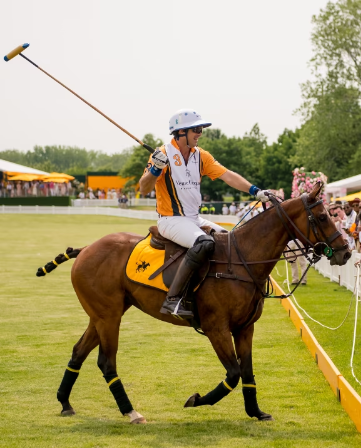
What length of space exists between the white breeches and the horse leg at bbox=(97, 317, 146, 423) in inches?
46.4

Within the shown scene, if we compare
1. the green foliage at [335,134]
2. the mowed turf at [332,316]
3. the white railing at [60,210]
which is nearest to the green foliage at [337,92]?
the green foliage at [335,134]

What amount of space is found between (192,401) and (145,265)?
151 cm

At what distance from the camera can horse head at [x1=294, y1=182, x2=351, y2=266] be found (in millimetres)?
7305

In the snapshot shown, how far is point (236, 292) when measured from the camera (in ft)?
24.3

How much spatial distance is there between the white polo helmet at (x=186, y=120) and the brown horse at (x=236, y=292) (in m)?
1.16

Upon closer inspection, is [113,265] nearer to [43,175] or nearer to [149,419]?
[149,419]

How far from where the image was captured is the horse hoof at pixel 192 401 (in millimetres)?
7730

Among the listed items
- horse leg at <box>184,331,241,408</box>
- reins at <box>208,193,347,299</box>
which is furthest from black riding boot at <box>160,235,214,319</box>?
horse leg at <box>184,331,241,408</box>

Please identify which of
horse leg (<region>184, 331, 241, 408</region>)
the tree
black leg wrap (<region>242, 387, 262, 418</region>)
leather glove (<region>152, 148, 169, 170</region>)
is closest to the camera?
leather glove (<region>152, 148, 169, 170</region>)

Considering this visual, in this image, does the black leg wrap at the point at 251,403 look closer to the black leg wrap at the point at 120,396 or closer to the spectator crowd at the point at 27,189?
the black leg wrap at the point at 120,396

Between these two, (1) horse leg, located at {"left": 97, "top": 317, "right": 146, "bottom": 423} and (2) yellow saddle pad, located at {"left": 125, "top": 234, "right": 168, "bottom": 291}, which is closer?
(1) horse leg, located at {"left": 97, "top": 317, "right": 146, "bottom": 423}

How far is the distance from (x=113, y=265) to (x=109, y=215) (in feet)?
192

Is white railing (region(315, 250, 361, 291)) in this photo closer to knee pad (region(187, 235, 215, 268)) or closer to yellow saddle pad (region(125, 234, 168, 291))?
yellow saddle pad (region(125, 234, 168, 291))

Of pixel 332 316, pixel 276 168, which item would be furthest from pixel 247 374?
pixel 276 168
